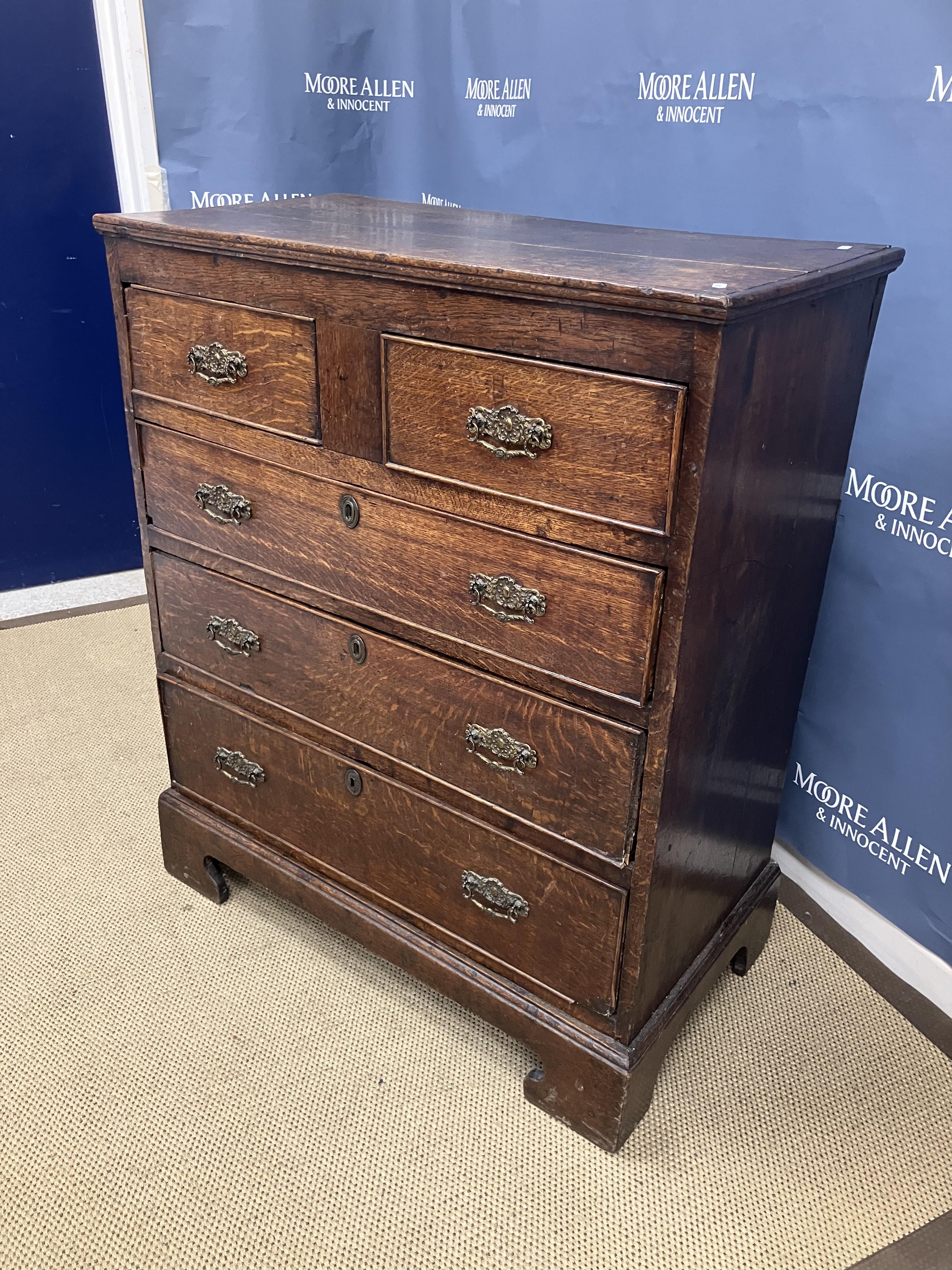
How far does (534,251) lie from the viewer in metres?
1.22

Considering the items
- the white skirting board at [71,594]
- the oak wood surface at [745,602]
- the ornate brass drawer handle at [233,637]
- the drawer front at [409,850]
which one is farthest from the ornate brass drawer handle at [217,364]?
the white skirting board at [71,594]

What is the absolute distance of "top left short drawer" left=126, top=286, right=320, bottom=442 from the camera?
1346mm

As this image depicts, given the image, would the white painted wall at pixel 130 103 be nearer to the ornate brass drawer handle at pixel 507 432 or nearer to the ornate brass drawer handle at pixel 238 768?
the ornate brass drawer handle at pixel 238 768

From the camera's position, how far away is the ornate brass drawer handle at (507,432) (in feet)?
3.70

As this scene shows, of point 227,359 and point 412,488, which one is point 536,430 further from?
point 227,359

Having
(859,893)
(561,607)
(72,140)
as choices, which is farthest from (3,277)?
(859,893)

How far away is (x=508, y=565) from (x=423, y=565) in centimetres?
14

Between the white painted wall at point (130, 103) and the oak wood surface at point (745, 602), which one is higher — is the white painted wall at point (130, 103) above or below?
above

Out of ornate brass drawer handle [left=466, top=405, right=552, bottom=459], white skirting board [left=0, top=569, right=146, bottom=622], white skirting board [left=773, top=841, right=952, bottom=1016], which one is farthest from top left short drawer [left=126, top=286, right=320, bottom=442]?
white skirting board [left=0, top=569, right=146, bottom=622]

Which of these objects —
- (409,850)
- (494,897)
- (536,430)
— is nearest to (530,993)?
(494,897)

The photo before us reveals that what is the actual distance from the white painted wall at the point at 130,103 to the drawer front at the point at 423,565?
1178mm

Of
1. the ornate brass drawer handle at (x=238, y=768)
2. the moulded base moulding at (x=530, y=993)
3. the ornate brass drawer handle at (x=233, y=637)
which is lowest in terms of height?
the moulded base moulding at (x=530, y=993)

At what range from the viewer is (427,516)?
4.20 ft

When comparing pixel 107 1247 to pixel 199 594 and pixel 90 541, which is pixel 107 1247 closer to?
pixel 199 594
